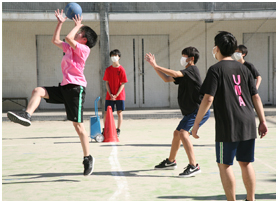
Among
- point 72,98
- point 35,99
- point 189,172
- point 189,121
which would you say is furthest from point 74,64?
point 189,172

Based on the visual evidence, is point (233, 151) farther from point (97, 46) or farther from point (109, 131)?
point (97, 46)

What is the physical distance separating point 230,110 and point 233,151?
1.26ft

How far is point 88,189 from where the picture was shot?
4789mm

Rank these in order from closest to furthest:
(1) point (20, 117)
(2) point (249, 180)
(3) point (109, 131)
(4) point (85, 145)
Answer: (2) point (249, 180) < (1) point (20, 117) < (4) point (85, 145) < (3) point (109, 131)

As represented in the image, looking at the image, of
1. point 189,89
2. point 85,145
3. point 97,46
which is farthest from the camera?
point 97,46

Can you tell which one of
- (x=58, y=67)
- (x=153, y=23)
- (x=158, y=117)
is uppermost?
(x=153, y=23)

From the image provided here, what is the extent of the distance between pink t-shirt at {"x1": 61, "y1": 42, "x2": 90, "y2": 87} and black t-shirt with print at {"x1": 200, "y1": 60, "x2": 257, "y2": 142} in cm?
207

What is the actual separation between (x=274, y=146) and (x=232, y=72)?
4.53 m

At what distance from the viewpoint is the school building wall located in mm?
16312

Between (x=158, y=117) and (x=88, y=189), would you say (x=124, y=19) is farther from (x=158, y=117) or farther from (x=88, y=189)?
(x=88, y=189)

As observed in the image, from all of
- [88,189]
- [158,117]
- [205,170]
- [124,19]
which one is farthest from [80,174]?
[124,19]

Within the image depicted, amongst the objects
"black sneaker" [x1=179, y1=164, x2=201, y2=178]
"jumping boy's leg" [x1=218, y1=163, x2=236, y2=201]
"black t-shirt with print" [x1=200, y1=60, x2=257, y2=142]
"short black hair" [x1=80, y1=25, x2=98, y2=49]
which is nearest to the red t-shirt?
"short black hair" [x1=80, y1=25, x2=98, y2=49]

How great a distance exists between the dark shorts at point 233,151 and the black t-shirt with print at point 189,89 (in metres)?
1.67

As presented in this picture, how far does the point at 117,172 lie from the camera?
5668 millimetres
